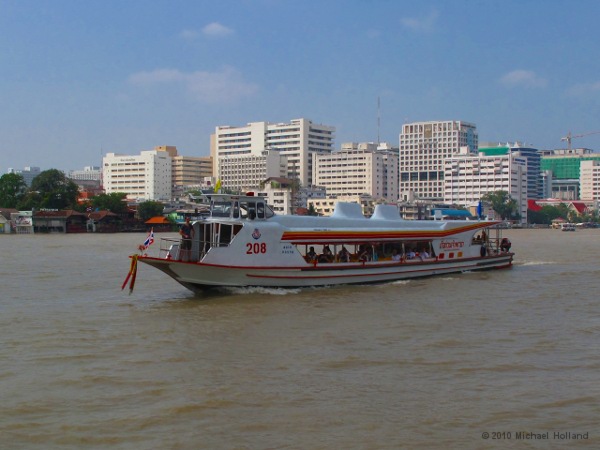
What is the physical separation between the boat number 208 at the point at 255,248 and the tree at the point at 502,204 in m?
125

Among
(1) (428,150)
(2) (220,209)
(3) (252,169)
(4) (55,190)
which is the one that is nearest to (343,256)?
(2) (220,209)

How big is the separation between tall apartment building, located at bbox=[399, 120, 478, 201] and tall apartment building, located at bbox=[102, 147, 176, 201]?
55.5 metres

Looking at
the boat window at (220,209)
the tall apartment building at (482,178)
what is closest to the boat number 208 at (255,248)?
the boat window at (220,209)

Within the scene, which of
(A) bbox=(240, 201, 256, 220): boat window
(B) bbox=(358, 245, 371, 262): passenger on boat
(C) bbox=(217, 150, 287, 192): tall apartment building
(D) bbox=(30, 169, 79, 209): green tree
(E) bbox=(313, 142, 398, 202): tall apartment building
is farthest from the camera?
(E) bbox=(313, 142, 398, 202): tall apartment building

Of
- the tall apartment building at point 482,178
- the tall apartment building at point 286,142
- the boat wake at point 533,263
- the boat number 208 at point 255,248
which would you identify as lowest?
the boat wake at point 533,263

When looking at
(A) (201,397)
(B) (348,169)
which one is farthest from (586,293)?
(B) (348,169)

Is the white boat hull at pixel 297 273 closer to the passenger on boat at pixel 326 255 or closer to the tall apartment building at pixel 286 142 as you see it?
the passenger on boat at pixel 326 255

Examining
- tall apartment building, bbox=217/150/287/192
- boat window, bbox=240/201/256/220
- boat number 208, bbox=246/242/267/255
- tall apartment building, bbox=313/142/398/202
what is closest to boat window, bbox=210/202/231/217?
boat window, bbox=240/201/256/220

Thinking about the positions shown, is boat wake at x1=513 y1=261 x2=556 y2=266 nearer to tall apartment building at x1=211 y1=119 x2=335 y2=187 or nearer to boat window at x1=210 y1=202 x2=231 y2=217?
boat window at x1=210 y1=202 x2=231 y2=217

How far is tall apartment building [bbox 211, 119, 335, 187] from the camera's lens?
163 metres

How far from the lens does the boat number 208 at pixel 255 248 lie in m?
19.6

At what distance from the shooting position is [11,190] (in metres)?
95.6

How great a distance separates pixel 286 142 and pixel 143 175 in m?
32.5

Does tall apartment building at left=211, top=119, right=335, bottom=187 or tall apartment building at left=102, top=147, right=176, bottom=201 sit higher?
tall apartment building at left=211, top=119, right=335, bottom=187
